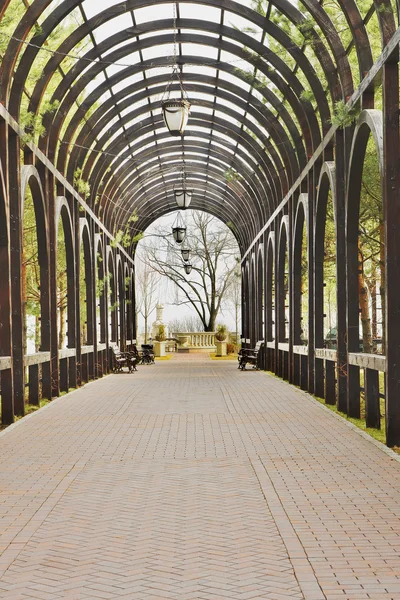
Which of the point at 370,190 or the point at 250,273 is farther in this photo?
the point at 250,273

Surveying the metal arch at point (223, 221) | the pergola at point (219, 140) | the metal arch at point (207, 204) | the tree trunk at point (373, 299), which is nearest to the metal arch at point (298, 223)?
the pergola at point (219, 140)

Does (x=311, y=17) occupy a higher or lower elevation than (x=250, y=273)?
higher

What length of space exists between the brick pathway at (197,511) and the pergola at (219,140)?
158 centimetres

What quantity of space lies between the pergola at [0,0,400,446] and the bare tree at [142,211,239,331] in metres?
22.9

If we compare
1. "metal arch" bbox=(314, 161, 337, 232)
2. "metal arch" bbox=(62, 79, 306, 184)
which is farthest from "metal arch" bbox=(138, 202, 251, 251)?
"metal arch" bbox=(314, 161, 337, 232)

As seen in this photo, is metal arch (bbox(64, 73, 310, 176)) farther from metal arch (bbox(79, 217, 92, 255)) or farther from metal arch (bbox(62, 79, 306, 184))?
metal arch (bbox(79, 217, 92, 255))

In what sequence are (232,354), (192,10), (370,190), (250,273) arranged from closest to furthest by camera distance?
(370,190)
(192,10)
(250,273)
(232,354)

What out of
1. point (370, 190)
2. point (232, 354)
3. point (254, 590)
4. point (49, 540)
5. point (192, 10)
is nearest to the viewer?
point (254, 590)

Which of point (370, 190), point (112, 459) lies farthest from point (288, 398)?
point (112, 459)

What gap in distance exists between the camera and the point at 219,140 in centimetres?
2619

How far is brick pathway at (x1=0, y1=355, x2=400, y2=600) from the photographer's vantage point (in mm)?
4570

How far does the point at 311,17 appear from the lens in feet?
44.9

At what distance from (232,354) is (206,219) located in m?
13.6

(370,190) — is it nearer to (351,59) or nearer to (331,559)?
(351,59)
